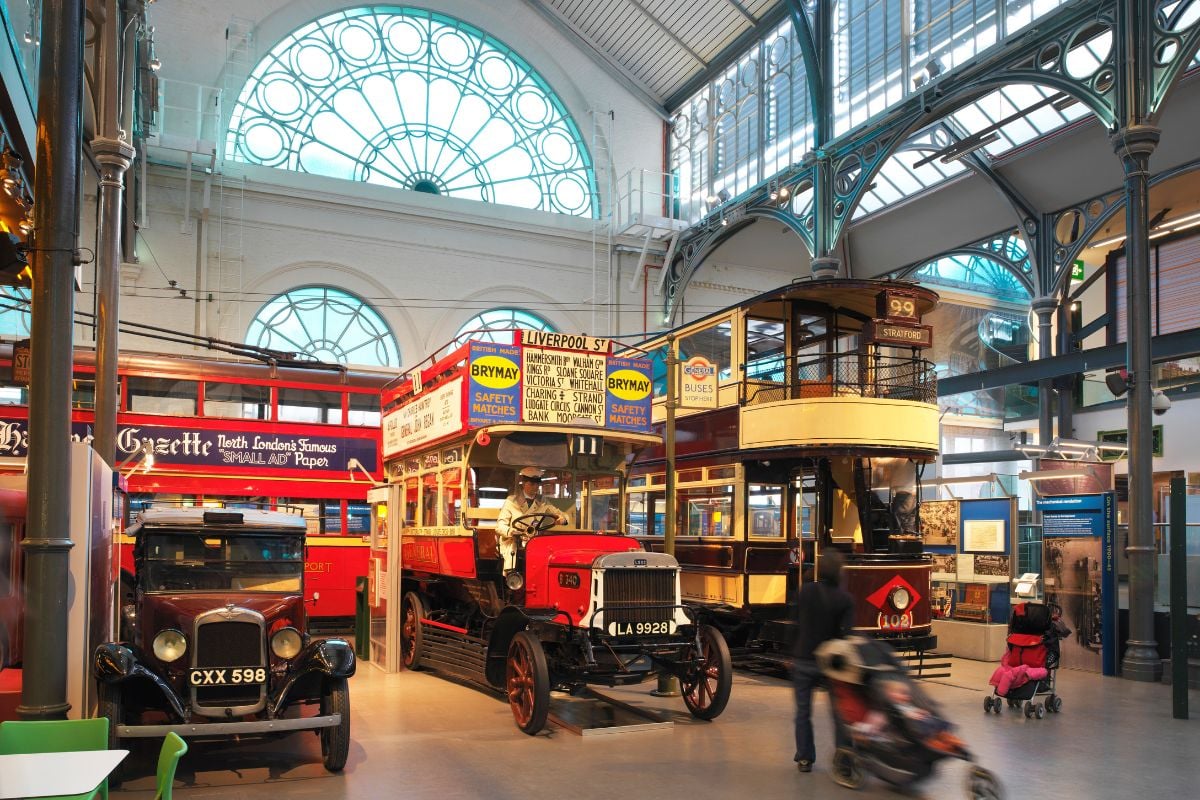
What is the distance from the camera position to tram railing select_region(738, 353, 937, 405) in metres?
12.8

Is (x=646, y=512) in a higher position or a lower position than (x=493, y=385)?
lower

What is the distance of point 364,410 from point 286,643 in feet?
32.5

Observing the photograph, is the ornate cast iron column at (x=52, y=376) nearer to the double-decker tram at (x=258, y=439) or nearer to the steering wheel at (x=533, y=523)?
the steering wheel at (x=533, y=523)

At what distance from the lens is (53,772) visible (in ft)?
14.2

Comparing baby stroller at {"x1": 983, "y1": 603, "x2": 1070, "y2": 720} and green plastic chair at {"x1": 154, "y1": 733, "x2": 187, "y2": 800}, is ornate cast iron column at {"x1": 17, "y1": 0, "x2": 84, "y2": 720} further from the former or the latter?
baby stroller at {"x1": 983, "y1": 603, "x2": 1070, "y2": 720}

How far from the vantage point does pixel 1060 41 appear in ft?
49.3

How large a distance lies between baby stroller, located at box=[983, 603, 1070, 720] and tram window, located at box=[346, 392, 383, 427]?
11.2m

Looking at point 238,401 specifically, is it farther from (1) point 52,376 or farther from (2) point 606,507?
(1) point 52,376

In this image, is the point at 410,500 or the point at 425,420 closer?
the point at 425,420

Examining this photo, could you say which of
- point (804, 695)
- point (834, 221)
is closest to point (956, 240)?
point (834, 221)

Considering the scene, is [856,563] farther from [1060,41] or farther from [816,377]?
[1060,41]

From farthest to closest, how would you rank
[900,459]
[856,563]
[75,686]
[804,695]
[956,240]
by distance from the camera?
1. [956,240]
2. [900,459]
3. [856,563]
4. [804,695]
5. [75,686]

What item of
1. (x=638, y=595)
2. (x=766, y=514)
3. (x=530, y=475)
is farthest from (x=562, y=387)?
(x=766, y=514)

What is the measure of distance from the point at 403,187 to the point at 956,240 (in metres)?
13.9
